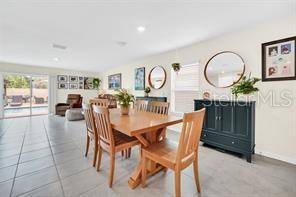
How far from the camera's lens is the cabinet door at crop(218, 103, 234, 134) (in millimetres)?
2508

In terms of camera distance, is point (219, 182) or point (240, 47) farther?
point (240, 47)

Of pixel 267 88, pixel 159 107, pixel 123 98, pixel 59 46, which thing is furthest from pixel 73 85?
pixel 267 88

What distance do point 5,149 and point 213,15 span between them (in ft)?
14.6

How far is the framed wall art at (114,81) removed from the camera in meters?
6.60

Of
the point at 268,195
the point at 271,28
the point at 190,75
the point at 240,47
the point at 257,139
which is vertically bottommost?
the point at 268,195

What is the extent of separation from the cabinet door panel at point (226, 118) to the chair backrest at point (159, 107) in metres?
1.06

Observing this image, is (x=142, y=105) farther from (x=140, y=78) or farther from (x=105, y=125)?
(x=140, y=78)

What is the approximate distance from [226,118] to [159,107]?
1.26 metres

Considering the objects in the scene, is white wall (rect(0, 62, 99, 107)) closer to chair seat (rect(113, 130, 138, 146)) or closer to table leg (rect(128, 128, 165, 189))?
chair seat (rect(113, 130, 138, 146))

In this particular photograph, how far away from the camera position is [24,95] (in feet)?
20.7

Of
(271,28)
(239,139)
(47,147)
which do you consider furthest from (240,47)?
(47,147)

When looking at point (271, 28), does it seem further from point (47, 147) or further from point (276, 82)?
point (47, 147)

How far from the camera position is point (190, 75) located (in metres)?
3.66

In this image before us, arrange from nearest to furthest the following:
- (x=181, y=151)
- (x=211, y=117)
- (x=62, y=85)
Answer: (x=181, y=151) < (x=211, y=117) < (x=62, y=85)
